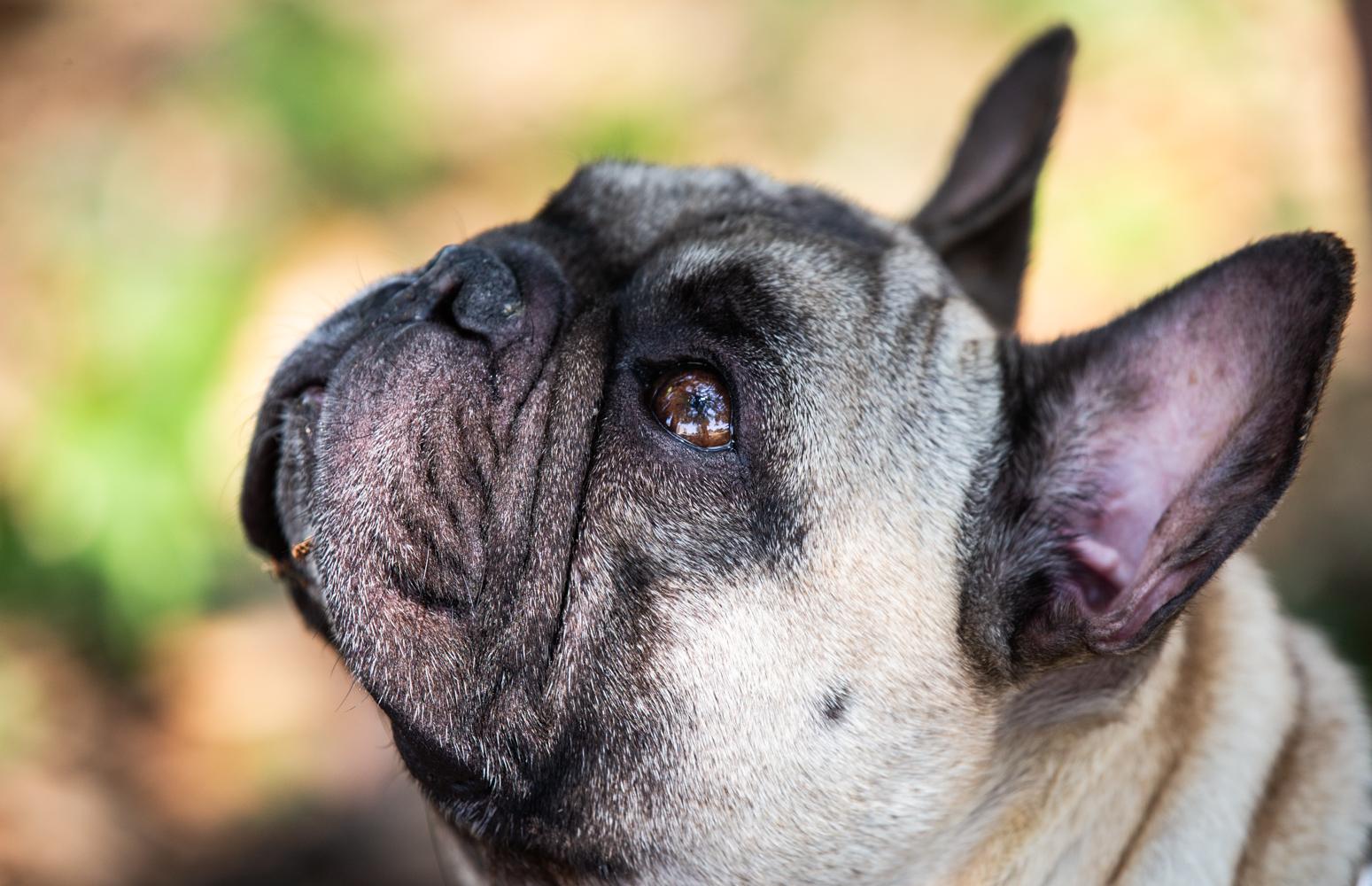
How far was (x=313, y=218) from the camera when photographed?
19.2 ft

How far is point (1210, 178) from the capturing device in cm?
614

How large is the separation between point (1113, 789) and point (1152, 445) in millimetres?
687

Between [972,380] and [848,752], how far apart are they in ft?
2.59

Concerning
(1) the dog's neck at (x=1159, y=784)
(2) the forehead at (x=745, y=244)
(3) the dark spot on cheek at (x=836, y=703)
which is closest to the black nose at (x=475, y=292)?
(2) the forehead at (x=745, y=244)

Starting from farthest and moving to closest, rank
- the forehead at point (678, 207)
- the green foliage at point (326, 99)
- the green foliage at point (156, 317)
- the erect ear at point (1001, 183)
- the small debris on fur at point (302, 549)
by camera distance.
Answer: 1. the green foliage at point (326, 99)
2. the green foliage at point (156, 317)
3. the erect ear at point (1001, 183)
4. the forehead at point (678, 207)
5. the small debris on fur at point (302, 549)

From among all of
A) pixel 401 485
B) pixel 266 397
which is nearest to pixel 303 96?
pixel 266 397

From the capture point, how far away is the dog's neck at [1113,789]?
2.23 meters

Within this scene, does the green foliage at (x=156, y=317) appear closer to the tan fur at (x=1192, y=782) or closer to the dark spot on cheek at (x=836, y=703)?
the dark spot on cheek at (x=836, y=703)

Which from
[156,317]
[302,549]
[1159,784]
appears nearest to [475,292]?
[302,549]

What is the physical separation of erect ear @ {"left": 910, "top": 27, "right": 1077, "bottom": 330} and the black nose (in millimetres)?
1271

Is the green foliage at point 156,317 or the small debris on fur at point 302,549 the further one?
the green foliage at point 156,317

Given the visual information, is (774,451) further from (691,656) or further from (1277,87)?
A: (1277,87)

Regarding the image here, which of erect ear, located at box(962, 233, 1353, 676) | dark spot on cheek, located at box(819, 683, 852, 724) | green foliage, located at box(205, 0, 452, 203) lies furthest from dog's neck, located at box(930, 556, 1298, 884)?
green foliage, located at box(205, 0, 452, 203)

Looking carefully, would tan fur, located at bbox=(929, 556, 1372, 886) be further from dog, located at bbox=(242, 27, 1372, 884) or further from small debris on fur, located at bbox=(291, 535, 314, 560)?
small debris on fur, located at bbox=(291, 535, 314, 560)
